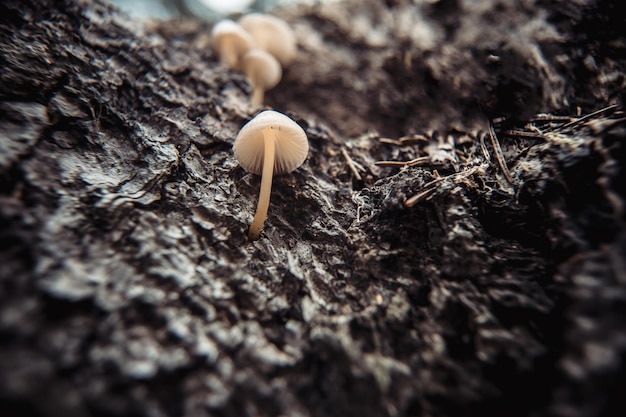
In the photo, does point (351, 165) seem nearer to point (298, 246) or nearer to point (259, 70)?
point (298, 246)

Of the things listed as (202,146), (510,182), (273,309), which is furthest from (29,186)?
(510,182)

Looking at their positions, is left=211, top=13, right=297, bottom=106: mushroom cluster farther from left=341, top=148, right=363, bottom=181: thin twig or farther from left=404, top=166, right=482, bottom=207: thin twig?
left=404, top=166, right=482, bottom=207: thin twig

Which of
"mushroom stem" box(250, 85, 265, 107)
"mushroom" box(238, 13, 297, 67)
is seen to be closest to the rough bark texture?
"mushroom stem" box(250, 85, 265, 107)

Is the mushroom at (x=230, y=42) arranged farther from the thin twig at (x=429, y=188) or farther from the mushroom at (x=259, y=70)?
the thin twig at (x=429, y=188)

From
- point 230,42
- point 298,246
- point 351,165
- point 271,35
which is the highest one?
point 271,35

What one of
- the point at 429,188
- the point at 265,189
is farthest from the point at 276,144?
the point at 429,188
